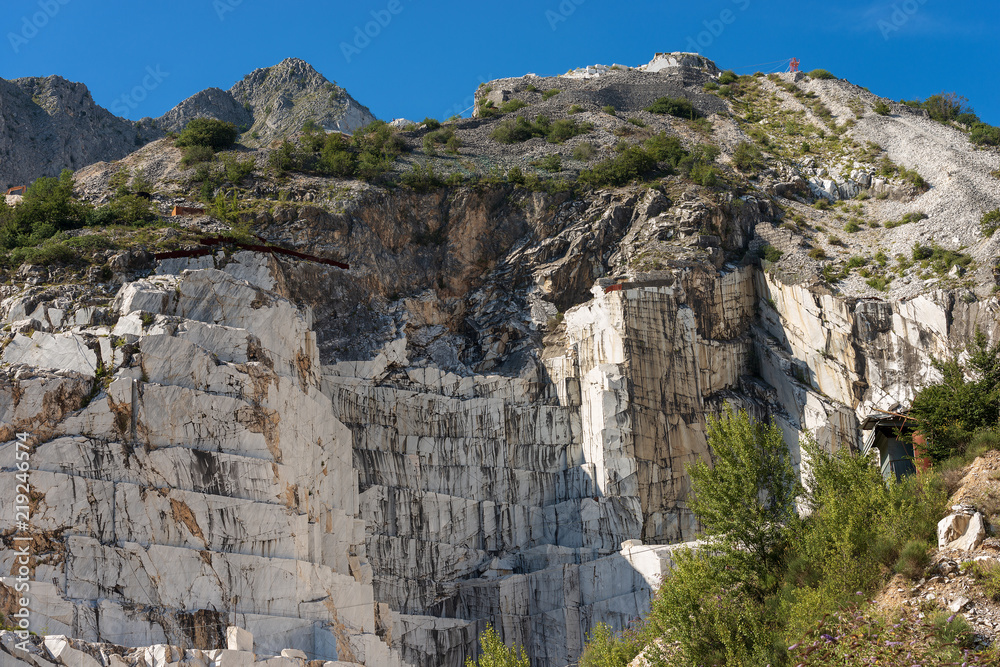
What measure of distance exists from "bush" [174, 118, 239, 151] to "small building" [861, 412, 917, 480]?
1260 inches

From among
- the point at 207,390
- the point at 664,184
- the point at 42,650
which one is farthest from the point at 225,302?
the point at 664,184

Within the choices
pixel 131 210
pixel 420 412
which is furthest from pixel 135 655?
pixel 131 210

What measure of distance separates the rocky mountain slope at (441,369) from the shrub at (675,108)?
7839 millimetres

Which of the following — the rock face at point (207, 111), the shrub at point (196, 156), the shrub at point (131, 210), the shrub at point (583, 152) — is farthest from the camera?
the rock face at point (207, 111)

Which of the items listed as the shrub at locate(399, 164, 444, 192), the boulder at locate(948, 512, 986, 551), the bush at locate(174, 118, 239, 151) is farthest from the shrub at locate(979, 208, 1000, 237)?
the bush at locate(174, 118, 239, 151)

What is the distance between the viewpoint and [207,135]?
143 ft

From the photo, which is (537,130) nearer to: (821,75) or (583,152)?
(583,152)

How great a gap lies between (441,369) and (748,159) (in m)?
22.0

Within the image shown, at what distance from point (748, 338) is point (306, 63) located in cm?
4786

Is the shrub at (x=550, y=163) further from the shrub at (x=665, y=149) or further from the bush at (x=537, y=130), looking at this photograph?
the shrub at (x=665, y=149)

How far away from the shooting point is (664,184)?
4256 cm

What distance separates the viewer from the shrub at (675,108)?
2216 inches

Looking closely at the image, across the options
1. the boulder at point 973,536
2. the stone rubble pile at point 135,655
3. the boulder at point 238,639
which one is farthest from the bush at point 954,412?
the boulder at point 238,639

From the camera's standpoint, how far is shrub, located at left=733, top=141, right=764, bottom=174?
155ft
